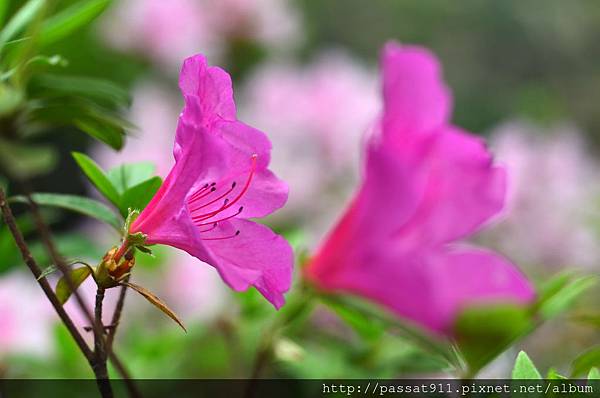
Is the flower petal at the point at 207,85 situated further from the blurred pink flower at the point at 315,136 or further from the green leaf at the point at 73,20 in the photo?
the blurred pink flower at the point at 315,136

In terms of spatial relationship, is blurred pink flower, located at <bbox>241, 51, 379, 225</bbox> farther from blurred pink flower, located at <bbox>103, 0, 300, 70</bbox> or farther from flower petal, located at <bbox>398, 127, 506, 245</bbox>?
flower petal, located at <bbox>398, 127, 506, 245</bbox>

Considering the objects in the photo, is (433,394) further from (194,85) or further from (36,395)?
(36,395)

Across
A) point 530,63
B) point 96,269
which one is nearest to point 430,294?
point 96,269

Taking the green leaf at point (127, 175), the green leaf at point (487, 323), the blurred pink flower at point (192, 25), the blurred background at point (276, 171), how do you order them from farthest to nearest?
the blurred pink flower at point (192, 25)
the blurred background at point (276, 171)
the green leaf at point (127, 175)
the green leaf at point (487, 323)

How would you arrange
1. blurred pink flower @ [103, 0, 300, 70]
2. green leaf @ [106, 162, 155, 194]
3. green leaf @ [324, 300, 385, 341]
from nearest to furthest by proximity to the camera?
green leaf @ [106, 162, 155, 194] → green leaf @ [324, 300, 385, 341] → blurred pink flower @ [103, 0, 300, 70]

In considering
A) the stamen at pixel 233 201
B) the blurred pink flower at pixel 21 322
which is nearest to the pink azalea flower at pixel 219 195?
the stamen at pixel 233 201

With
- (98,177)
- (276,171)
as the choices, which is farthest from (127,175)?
(276,171)

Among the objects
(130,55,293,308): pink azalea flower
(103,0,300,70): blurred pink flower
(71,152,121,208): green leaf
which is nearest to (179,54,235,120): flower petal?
(130,55,293,308): pink azalea flower
